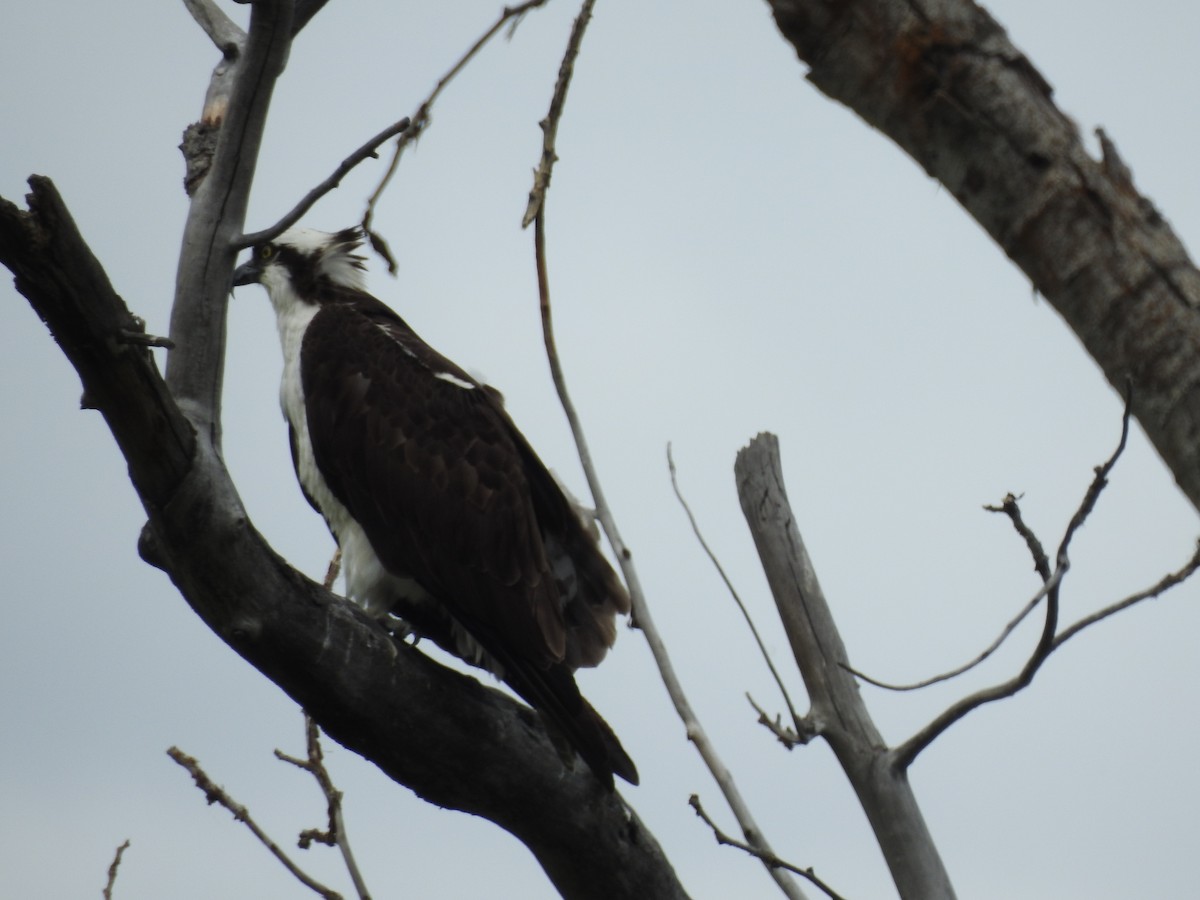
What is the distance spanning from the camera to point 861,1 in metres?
1.85

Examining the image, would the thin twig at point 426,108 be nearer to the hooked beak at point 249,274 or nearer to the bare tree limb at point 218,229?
the bare tree limb at point 218,229

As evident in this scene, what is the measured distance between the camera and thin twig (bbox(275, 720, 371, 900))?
3.86 metres

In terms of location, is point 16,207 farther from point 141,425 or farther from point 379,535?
point 379,535

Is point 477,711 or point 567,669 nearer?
point 477,711

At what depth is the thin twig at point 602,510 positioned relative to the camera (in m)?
3.28

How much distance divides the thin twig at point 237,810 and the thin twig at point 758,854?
3.23 ft

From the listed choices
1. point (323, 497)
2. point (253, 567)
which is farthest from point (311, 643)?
point (323, 497)

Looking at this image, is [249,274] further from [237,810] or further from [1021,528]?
[1021,528]

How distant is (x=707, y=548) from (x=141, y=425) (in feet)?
4.59

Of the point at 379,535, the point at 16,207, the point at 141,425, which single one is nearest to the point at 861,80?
the point at 16,207

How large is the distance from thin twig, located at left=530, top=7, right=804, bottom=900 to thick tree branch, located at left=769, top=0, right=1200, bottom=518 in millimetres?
1477

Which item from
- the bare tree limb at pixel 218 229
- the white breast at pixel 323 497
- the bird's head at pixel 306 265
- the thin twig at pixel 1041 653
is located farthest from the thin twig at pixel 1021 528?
the bird's head at pixel 306 265

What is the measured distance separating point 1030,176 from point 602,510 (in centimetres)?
182

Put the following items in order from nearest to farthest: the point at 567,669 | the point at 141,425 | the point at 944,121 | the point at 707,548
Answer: the point at 944,121 → the point at 141,425 → the point at 707,548 → the point at 567,669
